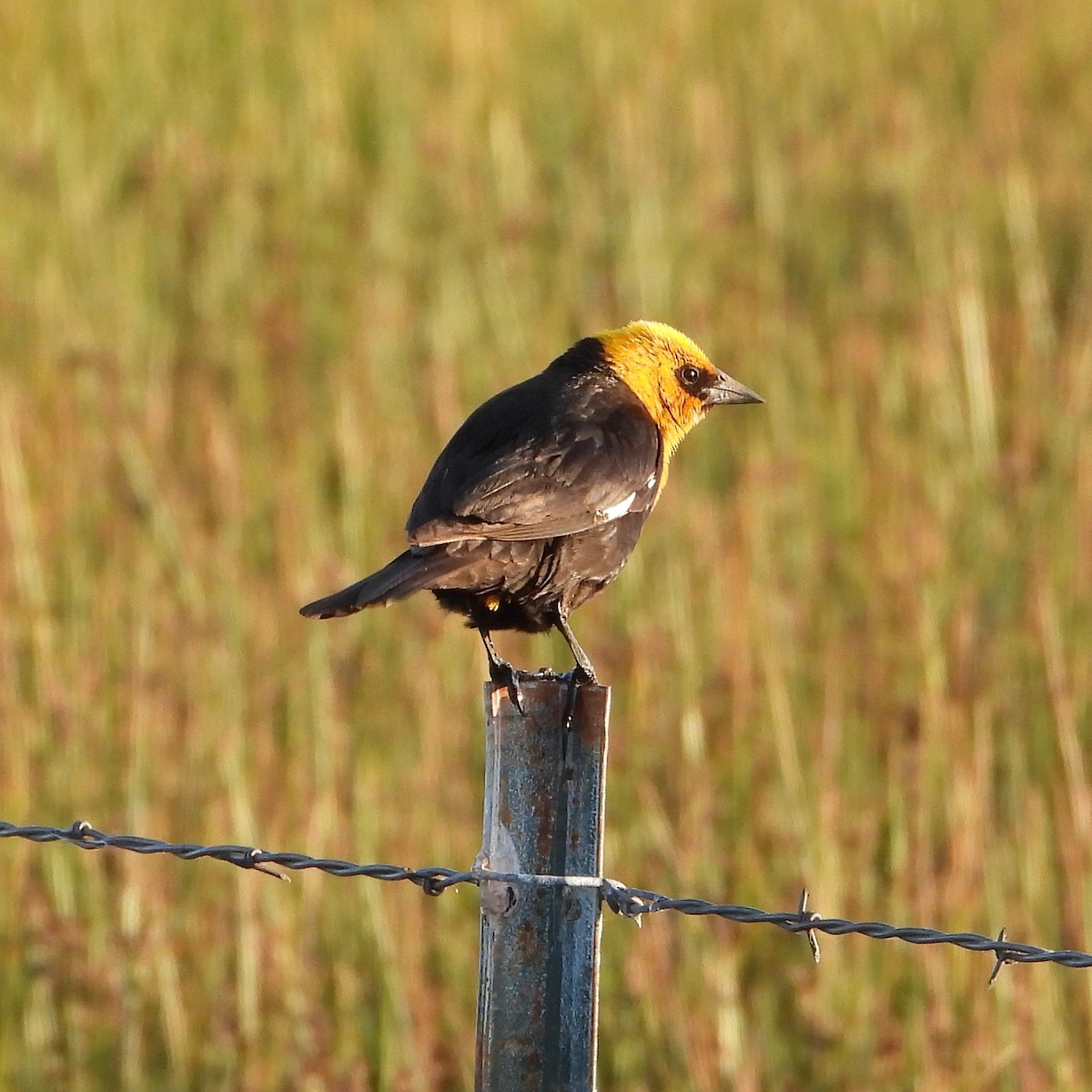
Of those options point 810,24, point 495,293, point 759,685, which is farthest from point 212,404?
point 810,24

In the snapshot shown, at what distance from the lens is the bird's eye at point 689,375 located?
406cm

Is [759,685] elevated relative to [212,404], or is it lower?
lower

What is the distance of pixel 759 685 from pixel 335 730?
43.5 inches

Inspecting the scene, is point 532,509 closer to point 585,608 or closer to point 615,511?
point 615,511

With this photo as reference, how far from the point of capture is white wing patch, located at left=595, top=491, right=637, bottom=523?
3.36m

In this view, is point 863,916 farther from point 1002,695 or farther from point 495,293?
point 495,293

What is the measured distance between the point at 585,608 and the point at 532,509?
1859mm

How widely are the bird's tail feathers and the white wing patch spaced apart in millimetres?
346

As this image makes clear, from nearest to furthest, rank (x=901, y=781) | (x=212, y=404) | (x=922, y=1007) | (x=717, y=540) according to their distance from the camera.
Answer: (x=922, y=1007)
(x=901, y=781)
(x=717, y=540)
(x=212, y=404)

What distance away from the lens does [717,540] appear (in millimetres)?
5141

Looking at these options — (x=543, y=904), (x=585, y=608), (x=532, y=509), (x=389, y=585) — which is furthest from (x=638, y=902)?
(x=585, y=608)

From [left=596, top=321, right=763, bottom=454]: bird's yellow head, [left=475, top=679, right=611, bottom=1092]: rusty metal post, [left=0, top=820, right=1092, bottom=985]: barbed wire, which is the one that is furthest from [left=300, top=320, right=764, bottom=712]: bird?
[left=475, top=679, right=611, bottom=1092]: rusty metal post

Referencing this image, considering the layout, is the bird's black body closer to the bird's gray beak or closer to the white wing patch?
the white wing patch

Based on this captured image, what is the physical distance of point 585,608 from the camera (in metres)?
5.06
